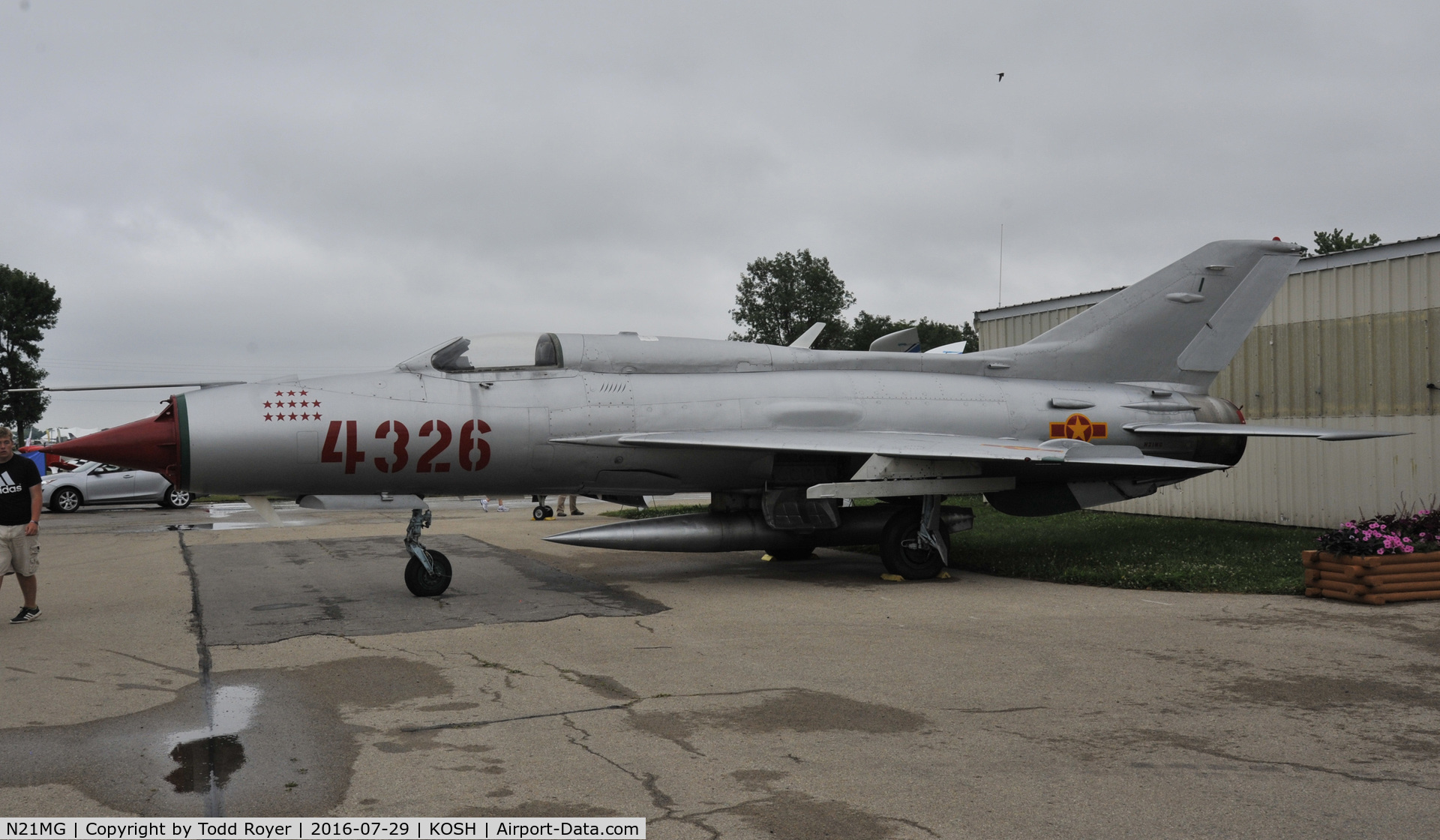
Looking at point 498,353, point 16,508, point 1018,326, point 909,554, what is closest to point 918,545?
point 909,554

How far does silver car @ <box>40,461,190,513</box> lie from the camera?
85.4 ft

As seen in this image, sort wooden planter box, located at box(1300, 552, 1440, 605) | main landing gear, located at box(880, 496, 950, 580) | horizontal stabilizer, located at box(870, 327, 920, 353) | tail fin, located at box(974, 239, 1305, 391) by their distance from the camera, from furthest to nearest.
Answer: horizontal stabilizer, located at box(870, 327, 920, 353), tail fin, located at box(974, 239, 1305, 391), main landing gear, located at box(880, 496, 950, 580), wooden planter box, located at box(1300, 552, 1440, 605)

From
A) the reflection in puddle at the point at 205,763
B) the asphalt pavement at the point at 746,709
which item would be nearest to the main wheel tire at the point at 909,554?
the asphalt pavement at the point at 746,709

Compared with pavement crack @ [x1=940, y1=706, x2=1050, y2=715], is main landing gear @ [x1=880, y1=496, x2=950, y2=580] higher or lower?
higher

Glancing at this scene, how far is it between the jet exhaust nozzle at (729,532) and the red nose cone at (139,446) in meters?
3.59

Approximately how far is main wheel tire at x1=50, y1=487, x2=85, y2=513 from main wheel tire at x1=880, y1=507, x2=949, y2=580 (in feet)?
77.3

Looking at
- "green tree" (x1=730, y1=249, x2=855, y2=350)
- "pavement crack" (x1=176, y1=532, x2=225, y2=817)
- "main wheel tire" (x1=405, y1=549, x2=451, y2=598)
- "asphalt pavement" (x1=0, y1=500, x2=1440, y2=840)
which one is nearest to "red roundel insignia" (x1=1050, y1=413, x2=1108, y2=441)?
"asphalt pavement" (x1=0, y1=500, x2=1440, y2=840)

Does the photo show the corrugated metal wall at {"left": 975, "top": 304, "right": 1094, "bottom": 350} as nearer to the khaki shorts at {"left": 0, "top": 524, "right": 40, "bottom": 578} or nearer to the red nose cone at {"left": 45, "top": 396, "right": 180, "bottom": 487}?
the red nose cone at {"left": 45, "top": 396, "right": 180, "bottom": 487}

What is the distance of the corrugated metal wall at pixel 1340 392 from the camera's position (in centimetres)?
1338

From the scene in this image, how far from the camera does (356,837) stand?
373 cm

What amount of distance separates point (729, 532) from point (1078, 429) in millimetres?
4422

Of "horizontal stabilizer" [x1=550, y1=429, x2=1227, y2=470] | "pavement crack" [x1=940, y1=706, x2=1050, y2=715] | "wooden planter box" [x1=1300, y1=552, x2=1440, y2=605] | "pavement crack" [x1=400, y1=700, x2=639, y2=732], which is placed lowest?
"pavement crack" [x1=940, y1=706, x2=1050, y2=715]

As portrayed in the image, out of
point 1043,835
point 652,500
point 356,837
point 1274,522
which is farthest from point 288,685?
point 652,500

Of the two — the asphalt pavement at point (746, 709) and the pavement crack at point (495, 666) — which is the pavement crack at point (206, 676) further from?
the pavement crack at point (495, 666)
